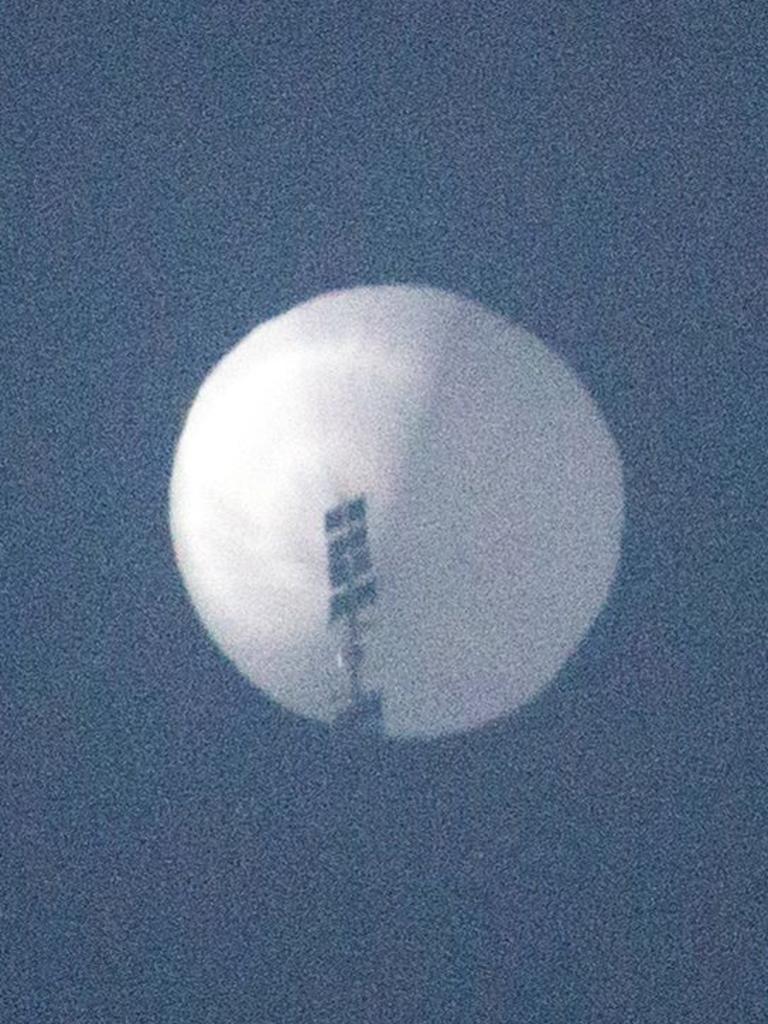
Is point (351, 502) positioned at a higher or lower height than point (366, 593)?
higher

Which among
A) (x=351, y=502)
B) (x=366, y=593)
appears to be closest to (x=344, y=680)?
(x=366, y=593)

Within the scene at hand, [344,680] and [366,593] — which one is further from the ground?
[366,593]

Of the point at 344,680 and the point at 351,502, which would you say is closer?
the point at 344,680

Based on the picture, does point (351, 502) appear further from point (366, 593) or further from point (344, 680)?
point (344, 680)

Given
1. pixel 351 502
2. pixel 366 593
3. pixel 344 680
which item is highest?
pixel 351 502
